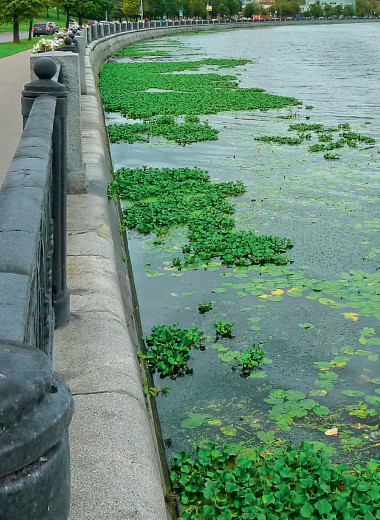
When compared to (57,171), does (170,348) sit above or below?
below

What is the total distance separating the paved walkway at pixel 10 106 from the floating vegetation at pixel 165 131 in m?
2.08

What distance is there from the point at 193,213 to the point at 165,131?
662 cm

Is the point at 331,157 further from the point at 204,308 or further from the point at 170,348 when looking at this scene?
the point at 170,348

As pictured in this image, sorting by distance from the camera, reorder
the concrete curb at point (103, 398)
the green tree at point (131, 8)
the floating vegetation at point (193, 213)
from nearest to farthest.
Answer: the concrete curb at point (103, 398) < the floating vegetation at point (193, 213) < the green tree at point (131, 8)

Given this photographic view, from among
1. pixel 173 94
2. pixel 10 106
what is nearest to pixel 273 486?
pixel 10 106

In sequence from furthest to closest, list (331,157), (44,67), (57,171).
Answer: (331,157) → (44,67) → (57,171)

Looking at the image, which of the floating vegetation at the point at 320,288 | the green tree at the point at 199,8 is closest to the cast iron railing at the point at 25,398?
the floating vegetation at the point at 320,288

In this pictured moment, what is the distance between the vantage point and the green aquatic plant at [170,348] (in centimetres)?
541

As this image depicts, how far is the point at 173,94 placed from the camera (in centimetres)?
2198

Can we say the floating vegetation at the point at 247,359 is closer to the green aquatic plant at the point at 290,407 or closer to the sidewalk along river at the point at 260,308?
the sidewalk along river at the point at 260,308

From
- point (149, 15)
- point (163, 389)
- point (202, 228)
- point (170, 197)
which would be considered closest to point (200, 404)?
point (163, 389)

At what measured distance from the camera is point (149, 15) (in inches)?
4847

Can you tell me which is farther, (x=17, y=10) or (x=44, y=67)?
(x=17, y=10)

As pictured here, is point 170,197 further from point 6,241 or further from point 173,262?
point 6,241
